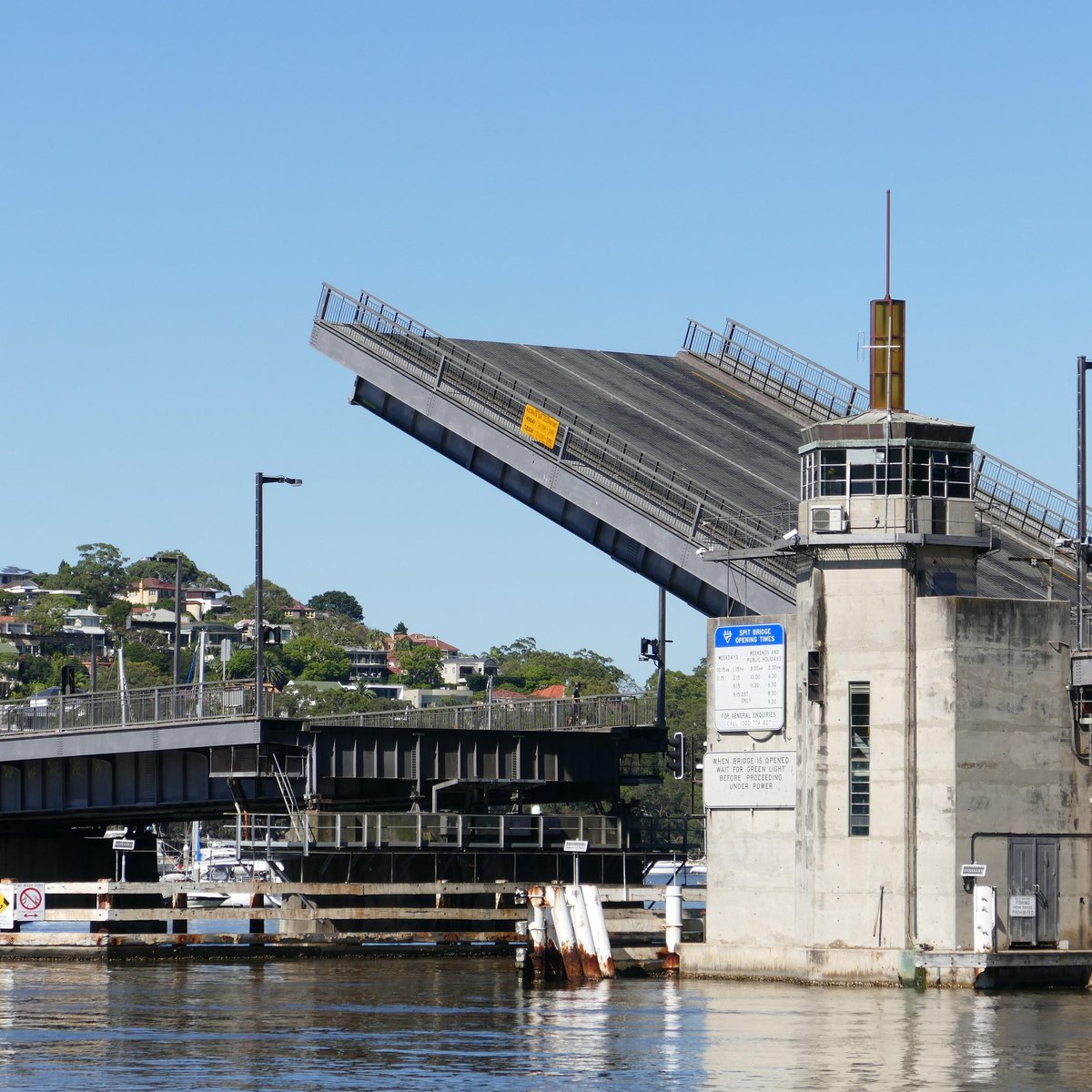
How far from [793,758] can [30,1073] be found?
16824 millimetres

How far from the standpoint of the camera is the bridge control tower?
129ft

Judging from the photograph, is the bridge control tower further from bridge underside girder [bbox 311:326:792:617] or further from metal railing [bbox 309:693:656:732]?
metal railing [bbox 309:693:656:732]

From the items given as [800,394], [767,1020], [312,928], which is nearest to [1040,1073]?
[767,1020]

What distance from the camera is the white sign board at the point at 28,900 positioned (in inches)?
2119

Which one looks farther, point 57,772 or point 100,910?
point 57,772

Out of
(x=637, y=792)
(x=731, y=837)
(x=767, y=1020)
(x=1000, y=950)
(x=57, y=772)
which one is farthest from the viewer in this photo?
(x=637, y=792)

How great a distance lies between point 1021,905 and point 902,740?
11.3ft

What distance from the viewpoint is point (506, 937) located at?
54.7 metres

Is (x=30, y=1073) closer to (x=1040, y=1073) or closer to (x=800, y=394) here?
(x=1040, y=1073)

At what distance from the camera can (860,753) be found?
39.9 metres

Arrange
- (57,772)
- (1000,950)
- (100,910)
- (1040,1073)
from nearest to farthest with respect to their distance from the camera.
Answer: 1. (1040,1073)
2. (1000,950)
3. (100,910)
4. (57,772)

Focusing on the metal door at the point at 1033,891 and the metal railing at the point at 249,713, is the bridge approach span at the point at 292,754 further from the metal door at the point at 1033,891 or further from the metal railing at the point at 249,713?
the metal door at the point at 1033,891

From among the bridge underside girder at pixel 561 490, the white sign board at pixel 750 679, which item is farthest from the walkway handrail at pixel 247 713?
the white sign board at pixel 750 679

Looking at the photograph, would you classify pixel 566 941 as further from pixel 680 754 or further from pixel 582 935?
pixel 680 754
